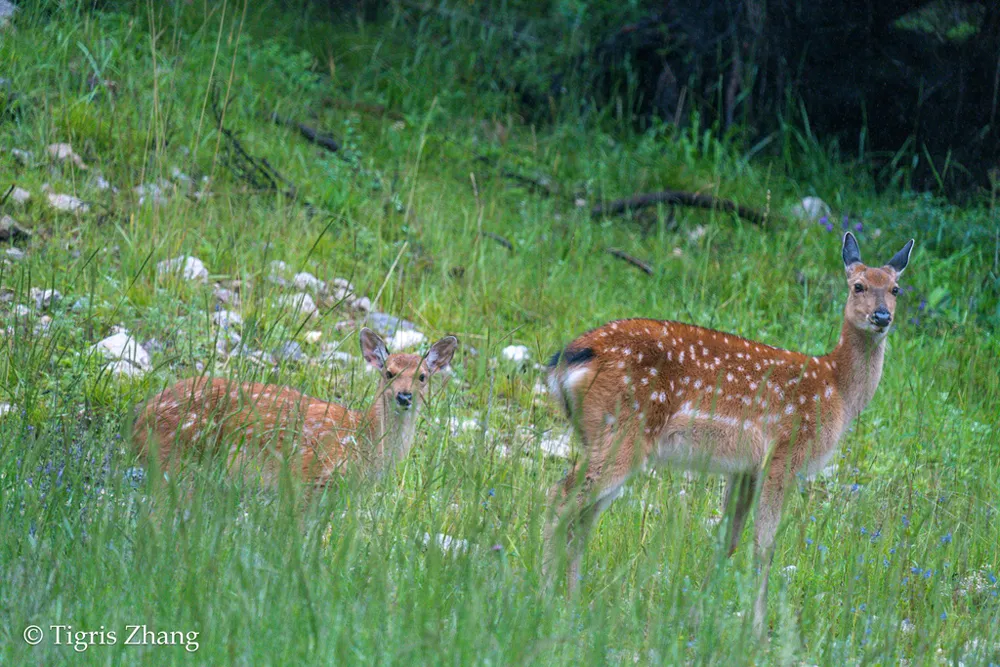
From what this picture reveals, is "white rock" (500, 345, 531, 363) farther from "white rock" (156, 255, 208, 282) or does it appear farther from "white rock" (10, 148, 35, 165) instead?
"white rock" (10, 148, 35, 165)

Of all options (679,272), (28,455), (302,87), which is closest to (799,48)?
(679,272)

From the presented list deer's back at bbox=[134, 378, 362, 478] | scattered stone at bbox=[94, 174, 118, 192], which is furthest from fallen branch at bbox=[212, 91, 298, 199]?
deer's back at bbox=[134, 378, 362, 478]

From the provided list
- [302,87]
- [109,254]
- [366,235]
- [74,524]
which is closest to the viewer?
[74,524]

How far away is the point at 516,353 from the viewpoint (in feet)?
22.4

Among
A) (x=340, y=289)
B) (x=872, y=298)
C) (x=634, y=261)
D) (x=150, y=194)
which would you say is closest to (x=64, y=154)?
(x=150, y=194)

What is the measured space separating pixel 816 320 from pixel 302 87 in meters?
4.28

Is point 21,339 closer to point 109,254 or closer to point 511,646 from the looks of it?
point 109,254

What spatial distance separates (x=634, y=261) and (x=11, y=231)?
3.76 meters

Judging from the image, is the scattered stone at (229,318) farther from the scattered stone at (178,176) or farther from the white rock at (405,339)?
the scattered stone at (178,176)

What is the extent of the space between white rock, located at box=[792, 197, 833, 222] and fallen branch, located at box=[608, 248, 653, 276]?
1.40 meters

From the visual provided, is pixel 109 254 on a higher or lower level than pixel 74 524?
lower

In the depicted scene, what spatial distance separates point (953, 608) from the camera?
431 centimetres

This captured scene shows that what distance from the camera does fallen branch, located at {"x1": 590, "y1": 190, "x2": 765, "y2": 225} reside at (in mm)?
8773

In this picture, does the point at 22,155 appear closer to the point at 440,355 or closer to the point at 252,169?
the point at 252,169
